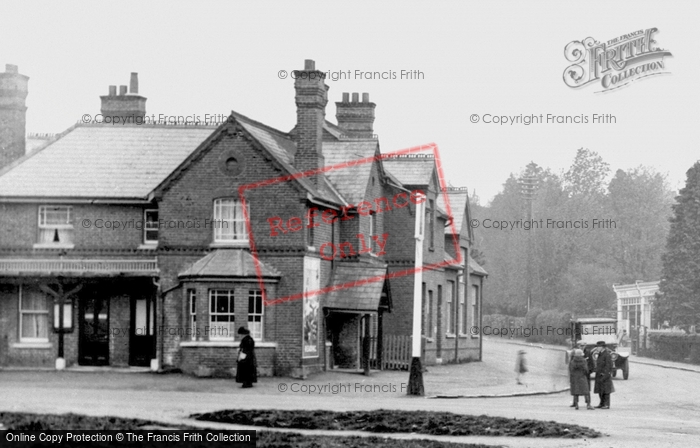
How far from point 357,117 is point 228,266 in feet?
48.8

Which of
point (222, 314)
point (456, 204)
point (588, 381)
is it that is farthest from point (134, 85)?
point (588, 381)

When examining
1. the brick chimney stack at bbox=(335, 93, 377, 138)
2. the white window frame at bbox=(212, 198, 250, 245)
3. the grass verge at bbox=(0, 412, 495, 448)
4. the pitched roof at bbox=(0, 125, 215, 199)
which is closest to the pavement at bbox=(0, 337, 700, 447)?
the grass verge at bbox=(0, 412, 495, 448)

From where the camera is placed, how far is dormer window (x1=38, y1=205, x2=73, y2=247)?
3766cm

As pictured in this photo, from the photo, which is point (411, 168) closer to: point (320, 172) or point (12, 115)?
point (320, 172)

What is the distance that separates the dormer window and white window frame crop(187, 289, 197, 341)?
550 centimetres

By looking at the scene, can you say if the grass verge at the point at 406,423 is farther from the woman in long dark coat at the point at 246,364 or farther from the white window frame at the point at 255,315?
the white window frame at the point at 255,315

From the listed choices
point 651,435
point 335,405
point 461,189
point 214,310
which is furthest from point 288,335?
point 461,189

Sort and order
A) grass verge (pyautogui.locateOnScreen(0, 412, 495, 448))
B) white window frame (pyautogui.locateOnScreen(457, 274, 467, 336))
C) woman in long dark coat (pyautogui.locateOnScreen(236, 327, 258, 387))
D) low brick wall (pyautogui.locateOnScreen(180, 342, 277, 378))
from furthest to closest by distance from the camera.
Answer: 1. white window frame (pyautogui.locateOnScreen(457, 274, 467, 336))
2. low brick wall (pyautogui.locateOnScreen(180, 342, 277, 378))
3. woman in long dark coat (pyautogui.locateOnScreen(236, 327, 258, 387))
4. grass verge (pyautogui.locateOnScreen(0, 412, 495, 448))

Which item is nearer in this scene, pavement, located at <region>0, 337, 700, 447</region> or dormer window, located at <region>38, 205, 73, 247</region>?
pavement, located at <region>0, 337, 700, 447</region>

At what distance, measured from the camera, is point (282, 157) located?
36.6 metres

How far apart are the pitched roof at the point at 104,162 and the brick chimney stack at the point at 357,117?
845 centimetres

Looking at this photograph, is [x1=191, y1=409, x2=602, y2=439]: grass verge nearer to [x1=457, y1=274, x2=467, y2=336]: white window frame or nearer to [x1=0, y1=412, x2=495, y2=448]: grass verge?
[x1=0, y1=412, x2=495, y2=448]: grass verge

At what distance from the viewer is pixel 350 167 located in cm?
4031

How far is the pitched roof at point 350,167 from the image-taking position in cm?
3969
